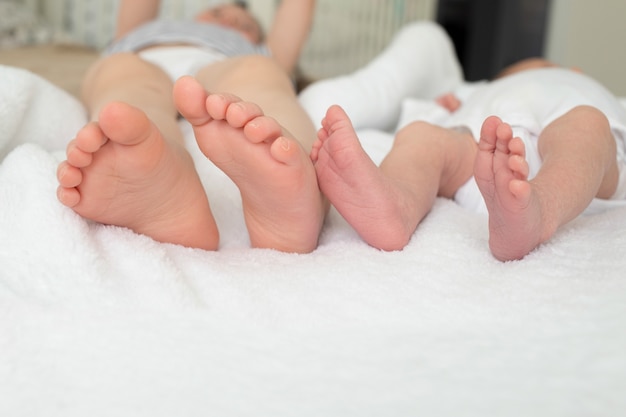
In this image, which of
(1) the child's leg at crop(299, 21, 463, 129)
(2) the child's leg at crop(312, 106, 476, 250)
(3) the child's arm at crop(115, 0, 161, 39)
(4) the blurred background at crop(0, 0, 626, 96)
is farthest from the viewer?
(4) the blurred background at crop(0, 0, 626, 96)

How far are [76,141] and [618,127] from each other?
0.76m

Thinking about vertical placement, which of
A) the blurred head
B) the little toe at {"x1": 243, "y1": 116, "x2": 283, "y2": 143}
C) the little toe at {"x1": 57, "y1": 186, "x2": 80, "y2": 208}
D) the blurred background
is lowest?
the blurred background

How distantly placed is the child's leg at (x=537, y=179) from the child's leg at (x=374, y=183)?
99 millimetres

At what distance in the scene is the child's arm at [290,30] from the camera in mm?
1650

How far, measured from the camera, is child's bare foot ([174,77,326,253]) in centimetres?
64

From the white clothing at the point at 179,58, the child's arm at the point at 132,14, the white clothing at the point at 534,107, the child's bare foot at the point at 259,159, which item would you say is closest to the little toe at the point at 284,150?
the child's bare foot at the point at 259,159

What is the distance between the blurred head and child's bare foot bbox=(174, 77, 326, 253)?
1.30 m

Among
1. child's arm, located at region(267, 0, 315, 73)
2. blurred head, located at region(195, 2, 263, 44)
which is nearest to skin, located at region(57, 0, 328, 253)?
child's arm, located at region(267, 0, 315, 73)

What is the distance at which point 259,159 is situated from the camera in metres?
0.66

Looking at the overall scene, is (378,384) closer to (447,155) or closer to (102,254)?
(102,254)

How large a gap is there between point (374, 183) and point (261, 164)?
0.13 metres

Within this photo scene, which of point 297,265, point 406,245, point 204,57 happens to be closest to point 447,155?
point 406,245

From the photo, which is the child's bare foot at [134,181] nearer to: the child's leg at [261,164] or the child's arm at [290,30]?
the child's leg at [261,164]

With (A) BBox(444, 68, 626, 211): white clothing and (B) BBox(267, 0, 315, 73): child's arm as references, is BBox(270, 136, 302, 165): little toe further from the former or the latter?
(B) BBox(267, 0, 315, 73): child's arm
